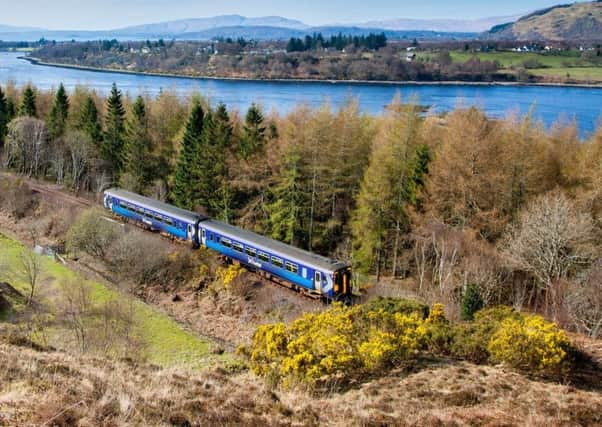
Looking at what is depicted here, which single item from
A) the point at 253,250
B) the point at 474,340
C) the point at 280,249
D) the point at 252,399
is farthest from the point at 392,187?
the point at 252,399

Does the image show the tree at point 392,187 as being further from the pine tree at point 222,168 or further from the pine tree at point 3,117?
the pine tree at point 3,117

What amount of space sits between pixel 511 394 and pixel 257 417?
6.35 metres

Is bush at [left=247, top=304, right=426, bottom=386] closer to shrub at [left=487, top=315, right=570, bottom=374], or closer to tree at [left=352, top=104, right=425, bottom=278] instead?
shrub at [left=487, top=315, right=570, bottom=374]

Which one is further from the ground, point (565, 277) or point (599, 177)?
point (599, 177)

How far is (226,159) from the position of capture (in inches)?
1251

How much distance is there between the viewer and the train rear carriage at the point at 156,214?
28.0 metres

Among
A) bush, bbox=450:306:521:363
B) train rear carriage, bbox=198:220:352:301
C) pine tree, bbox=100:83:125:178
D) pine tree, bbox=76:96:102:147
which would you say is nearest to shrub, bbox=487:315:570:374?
bush, bbox=450:306:521:363

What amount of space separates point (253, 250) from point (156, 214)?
350 inches

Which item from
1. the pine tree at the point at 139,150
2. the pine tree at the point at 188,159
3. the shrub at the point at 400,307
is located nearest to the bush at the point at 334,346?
the shrub at the point at 400,307

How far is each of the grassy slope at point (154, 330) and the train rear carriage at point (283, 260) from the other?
496cm

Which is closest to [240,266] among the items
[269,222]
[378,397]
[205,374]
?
[269,222]

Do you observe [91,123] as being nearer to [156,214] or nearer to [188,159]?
[188,159]

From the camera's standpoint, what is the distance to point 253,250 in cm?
2438

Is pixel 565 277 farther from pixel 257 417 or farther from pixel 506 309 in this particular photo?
pixel 257 417
